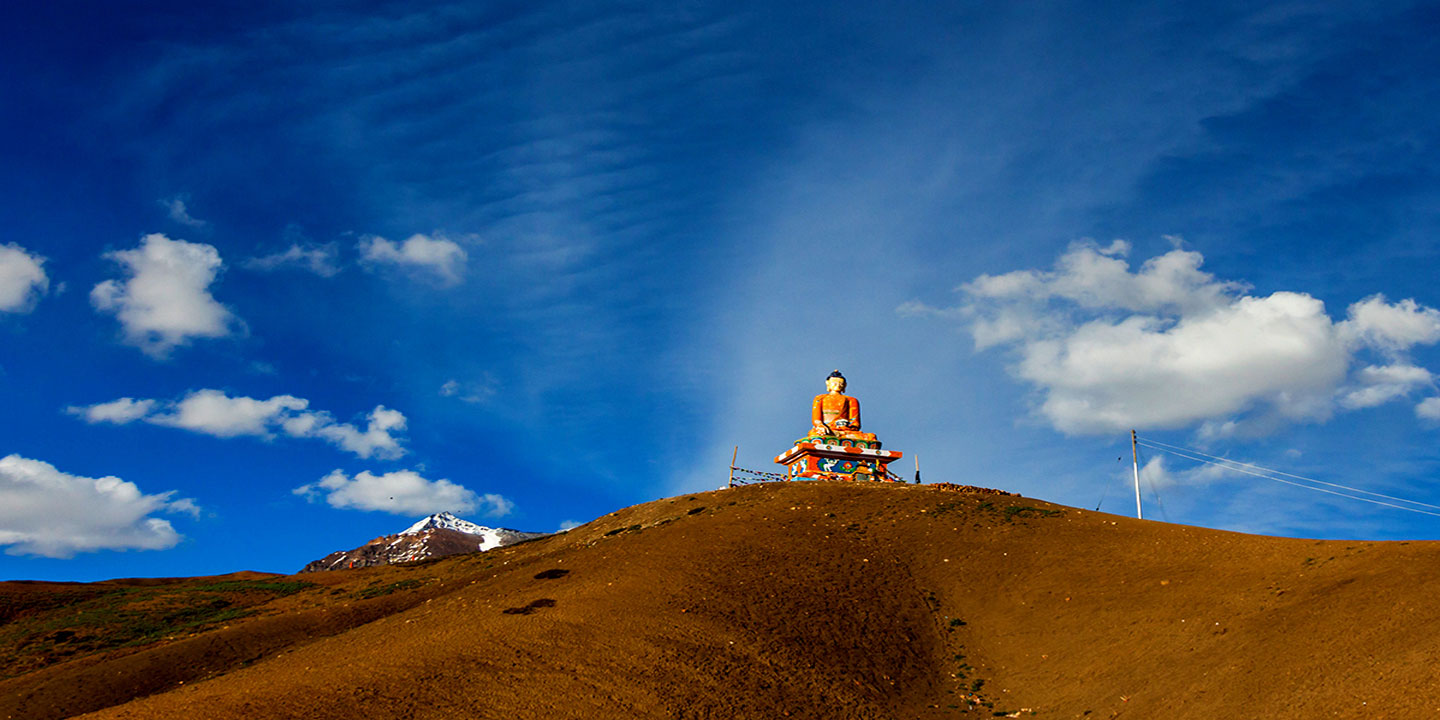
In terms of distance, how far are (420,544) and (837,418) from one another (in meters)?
40.4

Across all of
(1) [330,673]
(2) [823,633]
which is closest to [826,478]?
(2) [823,633]

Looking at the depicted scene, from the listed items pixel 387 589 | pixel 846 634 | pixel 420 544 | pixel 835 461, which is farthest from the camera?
pixel 420 544

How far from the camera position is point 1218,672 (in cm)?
1842

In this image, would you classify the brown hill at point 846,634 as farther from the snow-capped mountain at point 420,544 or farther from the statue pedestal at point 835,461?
the snow-capped mountain at point 420,544

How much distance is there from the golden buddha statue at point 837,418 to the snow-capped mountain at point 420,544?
26.4 meters

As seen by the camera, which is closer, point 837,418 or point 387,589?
point 387,589

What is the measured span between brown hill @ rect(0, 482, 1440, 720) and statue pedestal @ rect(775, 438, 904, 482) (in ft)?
38.8

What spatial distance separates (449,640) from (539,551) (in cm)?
1357

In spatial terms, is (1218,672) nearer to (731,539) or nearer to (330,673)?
(731,539)

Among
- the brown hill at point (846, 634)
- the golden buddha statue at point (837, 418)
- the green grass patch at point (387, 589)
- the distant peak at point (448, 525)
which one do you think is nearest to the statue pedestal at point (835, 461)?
the golden buddha statue at point (837, 418)

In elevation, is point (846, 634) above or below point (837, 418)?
below

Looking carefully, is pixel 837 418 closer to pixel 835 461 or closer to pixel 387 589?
pixel 835 461

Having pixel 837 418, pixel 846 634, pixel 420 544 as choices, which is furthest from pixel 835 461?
pixel 420 544

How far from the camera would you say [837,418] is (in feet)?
156
